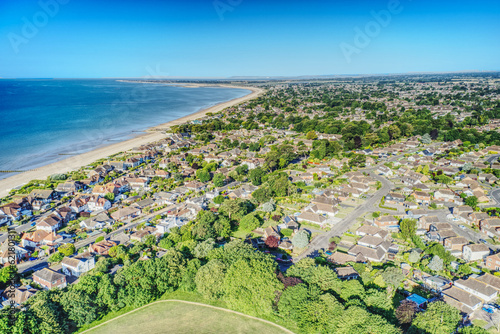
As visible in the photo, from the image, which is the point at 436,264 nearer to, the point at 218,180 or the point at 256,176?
the point at 256,176

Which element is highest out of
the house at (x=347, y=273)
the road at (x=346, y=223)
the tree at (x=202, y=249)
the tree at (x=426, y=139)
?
the tree at (x=426, y=139)

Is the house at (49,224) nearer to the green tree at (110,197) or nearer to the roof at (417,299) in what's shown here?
the green tree at (110,197)

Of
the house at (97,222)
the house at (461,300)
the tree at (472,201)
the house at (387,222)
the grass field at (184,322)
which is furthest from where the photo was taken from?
the tree at (472,201)

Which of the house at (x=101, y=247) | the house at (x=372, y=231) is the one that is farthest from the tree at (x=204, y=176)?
the house at (x=372, y=231)

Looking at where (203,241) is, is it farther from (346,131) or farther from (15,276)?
(346,131)

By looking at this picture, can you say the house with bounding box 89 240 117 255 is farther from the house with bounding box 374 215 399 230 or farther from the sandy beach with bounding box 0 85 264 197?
the house with bounding box 374 215 399 230

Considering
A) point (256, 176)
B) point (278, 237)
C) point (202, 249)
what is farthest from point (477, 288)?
point (256, 176)

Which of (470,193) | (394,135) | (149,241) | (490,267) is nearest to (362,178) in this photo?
(470,193)
